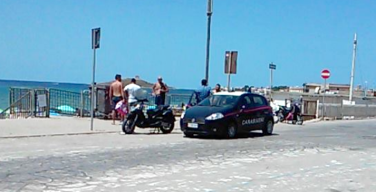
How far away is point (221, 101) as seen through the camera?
17.3 metres

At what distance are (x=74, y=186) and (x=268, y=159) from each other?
5084 millimetres

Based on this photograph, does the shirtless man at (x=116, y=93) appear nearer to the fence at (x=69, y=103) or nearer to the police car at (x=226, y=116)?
the fence at (x=69, y=103)

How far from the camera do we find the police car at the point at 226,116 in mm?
16297

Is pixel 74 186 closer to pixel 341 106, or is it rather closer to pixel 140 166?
pixel 140 166

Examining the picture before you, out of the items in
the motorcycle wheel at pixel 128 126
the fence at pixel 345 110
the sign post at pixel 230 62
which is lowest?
the fence at pixel 345 110

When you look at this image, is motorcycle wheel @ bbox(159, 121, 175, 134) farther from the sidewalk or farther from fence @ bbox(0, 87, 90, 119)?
fence @ bbox(0, 87, 90, 119)

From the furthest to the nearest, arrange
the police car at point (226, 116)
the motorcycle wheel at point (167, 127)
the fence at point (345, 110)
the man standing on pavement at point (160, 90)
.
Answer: the fence at point (345, 110), the man standing on pavement at point (160, 90), the motorcycle wheel at point (167, 127), the police car at point (226, 116)

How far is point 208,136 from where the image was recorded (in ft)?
56.4

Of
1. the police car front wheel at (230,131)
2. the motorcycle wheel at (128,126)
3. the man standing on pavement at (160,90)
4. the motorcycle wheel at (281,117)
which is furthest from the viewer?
the motorcycle wheel at (281,117)

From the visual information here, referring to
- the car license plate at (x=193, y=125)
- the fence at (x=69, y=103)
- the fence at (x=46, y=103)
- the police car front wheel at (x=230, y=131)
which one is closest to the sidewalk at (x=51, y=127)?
the fence at (x=46, y=103)

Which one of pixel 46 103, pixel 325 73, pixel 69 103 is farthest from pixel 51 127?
pixel 325 73

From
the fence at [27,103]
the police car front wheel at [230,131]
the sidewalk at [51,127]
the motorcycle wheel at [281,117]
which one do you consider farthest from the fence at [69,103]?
the motorcycle wheel at [281,117]

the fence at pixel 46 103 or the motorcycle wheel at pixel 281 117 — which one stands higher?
the fence at pixel 46 103

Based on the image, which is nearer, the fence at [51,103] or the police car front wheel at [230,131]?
the police car front wheel at [230,131]
